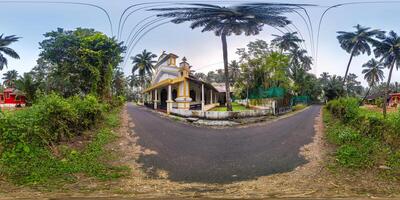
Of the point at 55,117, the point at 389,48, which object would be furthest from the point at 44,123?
the point at 389,48

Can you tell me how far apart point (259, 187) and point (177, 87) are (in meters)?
13.7

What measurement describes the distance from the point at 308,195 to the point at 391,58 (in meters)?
34.6

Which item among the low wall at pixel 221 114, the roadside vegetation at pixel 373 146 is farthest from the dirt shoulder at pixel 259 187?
the low wall at pixel 221 114

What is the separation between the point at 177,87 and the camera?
62.8 feet

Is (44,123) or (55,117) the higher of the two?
(55,117)

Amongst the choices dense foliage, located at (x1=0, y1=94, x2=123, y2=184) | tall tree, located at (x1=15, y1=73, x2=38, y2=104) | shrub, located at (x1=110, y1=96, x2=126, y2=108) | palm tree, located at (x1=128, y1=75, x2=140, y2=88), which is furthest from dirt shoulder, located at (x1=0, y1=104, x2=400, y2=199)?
palm tree, located at (x1=128, y1=75, x2=140, y2=88)

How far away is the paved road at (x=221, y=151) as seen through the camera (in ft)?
22.7

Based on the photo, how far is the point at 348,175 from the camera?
6.48 m

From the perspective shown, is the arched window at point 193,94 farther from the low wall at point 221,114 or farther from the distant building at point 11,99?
the distant building at point 11,99

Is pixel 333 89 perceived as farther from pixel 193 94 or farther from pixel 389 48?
pixel 193 94

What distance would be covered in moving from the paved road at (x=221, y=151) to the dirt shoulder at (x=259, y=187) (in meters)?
0.36

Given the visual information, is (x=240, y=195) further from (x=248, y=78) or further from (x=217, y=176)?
(x=248, y=78)

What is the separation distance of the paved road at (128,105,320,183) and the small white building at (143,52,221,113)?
6.26m

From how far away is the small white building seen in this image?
18.3 meters
